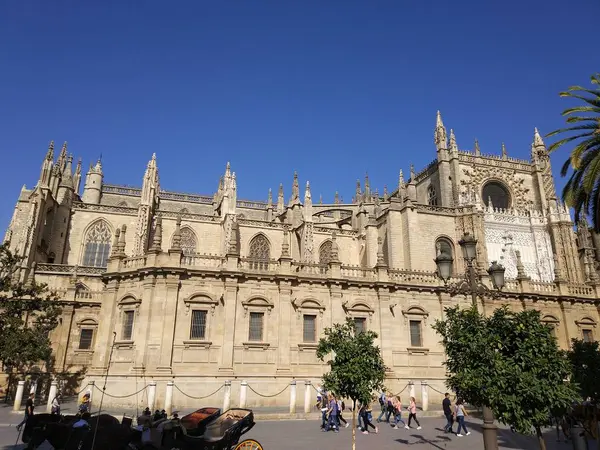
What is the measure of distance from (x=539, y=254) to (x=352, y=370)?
3222 cm

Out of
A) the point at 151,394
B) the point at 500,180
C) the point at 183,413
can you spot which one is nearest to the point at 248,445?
the point at 183,413

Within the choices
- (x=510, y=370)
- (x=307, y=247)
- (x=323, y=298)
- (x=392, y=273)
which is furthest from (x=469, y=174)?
(x=510, y=370)

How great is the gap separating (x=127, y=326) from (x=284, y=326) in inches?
284

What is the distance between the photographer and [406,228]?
34000mm

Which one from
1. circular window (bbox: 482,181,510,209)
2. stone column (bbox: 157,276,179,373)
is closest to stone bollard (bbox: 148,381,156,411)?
stone column (bbox: 157,276,179,373)

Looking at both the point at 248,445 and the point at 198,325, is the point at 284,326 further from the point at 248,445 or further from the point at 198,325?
the point at 248,445

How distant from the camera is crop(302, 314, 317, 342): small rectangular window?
841 inches

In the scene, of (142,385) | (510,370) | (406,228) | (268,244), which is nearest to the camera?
(510,370)

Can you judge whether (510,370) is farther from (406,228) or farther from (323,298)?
(406,228)

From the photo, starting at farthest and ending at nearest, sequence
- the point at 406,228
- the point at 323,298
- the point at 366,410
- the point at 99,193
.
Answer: the point at 99,193, the point at 406,228, the point at 323,298, the point at 366,410

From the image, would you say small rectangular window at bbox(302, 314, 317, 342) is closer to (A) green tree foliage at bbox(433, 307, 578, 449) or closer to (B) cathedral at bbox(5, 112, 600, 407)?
(B) cathedral at bbox(5, 112, 600, 407)

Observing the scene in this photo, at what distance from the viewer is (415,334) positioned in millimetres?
22859

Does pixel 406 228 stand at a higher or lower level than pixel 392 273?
higher

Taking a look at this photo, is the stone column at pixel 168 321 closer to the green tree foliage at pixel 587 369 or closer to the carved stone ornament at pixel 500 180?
the green tree foliage at pixel 587 369
